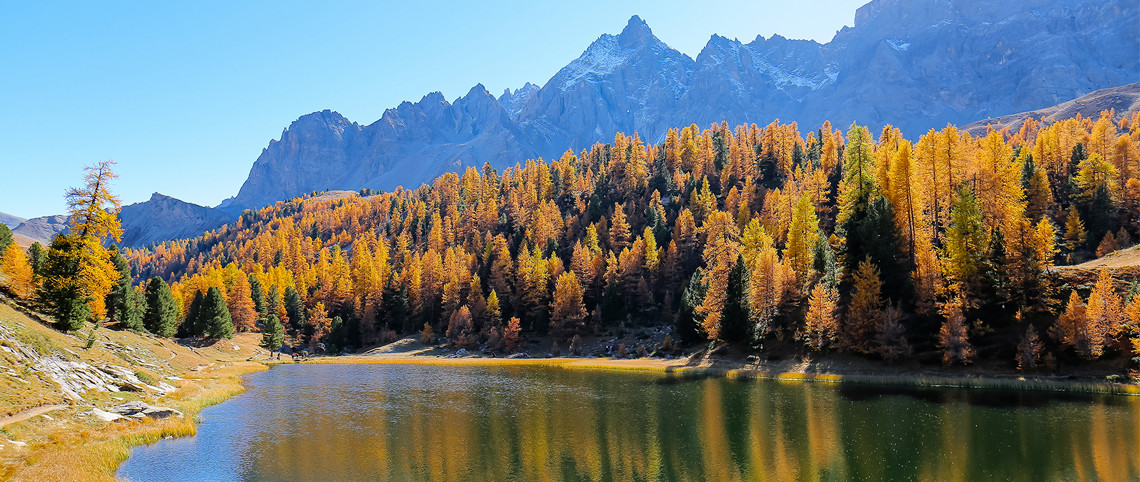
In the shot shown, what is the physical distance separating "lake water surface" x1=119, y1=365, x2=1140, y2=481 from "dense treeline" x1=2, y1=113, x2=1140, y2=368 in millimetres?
13646

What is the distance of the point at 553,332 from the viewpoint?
395 ft

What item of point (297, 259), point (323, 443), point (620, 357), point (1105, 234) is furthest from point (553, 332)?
point (297, 259)

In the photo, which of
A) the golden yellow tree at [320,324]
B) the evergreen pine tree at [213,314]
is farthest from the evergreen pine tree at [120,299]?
the golden yellow tree at [320,324]

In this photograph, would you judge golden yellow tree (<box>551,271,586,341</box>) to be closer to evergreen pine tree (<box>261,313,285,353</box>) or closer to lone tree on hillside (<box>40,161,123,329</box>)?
evergreen pine tree (<box>261,313,285,353</box>)

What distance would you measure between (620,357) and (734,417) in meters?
56.9

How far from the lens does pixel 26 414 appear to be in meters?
33.8

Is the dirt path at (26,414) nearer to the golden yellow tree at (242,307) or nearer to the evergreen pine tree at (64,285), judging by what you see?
the evergreen pine tree at (64,285)

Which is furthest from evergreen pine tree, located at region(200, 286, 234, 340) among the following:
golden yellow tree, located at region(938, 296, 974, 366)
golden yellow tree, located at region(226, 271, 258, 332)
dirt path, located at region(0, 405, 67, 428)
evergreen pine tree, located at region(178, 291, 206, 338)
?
golden yellow tree, located at region(938, 296, 974, 366)

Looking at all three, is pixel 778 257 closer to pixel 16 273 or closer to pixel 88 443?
pixel 88 443

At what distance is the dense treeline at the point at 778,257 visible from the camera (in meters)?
66.2

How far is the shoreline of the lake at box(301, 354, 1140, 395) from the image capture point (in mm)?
55156

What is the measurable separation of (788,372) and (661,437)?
3920 cm

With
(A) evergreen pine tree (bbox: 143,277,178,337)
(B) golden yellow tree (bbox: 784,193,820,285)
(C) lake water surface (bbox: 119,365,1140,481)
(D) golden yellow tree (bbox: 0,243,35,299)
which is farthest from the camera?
(A) evergreen pine tree (bbox: 143,277,178,337)

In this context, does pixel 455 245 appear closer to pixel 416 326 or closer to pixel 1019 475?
pixel 416 326
